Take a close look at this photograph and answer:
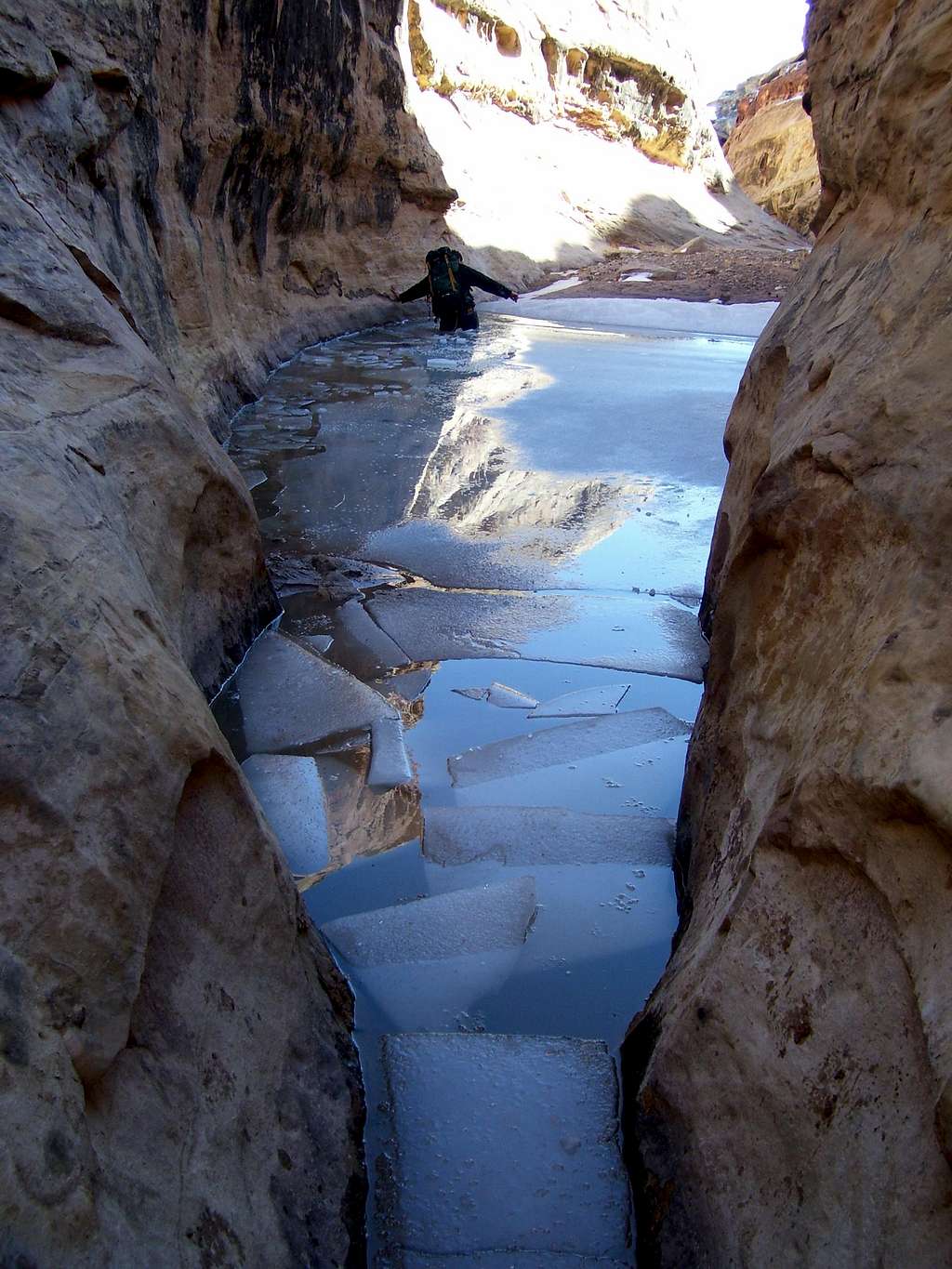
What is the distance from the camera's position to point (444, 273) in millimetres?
11930

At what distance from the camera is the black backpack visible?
1192 cm

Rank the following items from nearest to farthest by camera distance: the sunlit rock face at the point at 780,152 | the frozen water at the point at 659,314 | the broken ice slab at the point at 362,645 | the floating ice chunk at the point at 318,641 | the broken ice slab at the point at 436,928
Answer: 1. the broken ice slab at the point at 436,928
2. the broken ice slab at the point at 362,645
3. the floating ice chunk at the point at 318,641
4. the frozen water at the point at 659,314
5. the sunlit rock face at the point at 780,152

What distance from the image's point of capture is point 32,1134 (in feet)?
3.58

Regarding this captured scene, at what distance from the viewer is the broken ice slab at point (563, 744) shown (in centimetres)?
303

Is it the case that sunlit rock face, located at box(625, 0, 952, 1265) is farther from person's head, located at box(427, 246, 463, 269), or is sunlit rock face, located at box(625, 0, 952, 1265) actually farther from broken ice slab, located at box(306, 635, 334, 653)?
person's head, located at box(427, 246, 463, 269)

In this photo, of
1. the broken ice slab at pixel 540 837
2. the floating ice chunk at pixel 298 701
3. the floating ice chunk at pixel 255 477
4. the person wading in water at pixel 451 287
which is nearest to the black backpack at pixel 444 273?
the person wading in water at pixel 451 287

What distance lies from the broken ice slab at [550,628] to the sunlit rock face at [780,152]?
2862cm

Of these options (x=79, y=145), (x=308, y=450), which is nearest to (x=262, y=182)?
(x=308, y=450)

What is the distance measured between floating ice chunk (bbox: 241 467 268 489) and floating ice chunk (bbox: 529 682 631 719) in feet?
9.23

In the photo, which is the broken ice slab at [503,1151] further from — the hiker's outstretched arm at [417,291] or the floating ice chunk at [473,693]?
the hiker's outstretched arm at [417,291]

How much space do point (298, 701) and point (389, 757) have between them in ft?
1.55

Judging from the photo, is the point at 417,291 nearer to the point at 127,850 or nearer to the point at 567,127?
the point at 127,850

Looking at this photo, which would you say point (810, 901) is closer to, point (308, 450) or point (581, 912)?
point (581, 912)

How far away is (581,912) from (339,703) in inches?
47.0
